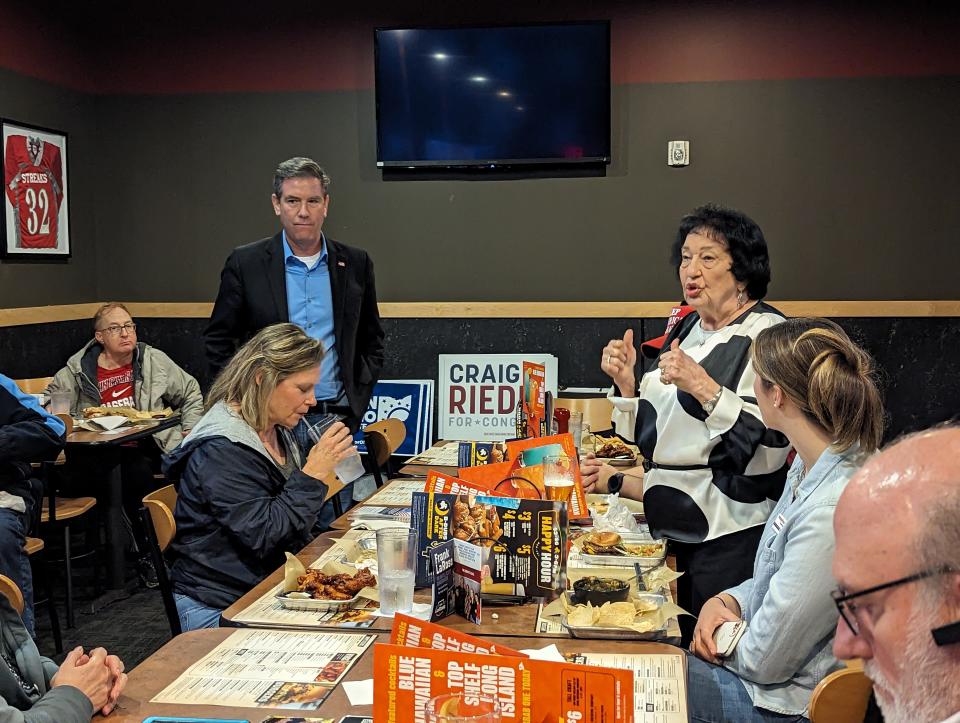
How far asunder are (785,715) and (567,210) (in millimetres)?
4910

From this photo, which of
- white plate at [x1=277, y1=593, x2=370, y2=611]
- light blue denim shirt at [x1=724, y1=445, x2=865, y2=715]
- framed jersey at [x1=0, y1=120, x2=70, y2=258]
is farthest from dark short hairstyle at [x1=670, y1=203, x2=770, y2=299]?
framed jersey at [x1=0, y1=120, x2=70, y2=258]

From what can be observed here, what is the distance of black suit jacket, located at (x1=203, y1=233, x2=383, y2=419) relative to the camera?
14.6 feet

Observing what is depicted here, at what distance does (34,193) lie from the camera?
630cm

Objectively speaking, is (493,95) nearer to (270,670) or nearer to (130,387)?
(130,387)

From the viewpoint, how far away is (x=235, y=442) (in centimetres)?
277

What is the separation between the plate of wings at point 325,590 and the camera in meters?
2.20

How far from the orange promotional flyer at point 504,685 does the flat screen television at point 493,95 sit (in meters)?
5.42

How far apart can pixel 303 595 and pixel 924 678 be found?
60.1 inches

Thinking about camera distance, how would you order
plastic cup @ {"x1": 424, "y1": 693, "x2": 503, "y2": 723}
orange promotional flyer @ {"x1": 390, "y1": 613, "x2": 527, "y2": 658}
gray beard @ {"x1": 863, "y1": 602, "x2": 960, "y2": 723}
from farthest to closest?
orange promotional flyer @ {"x1": 390, "y1": 613, "x2": 527, "y2": 658} → plastic cup @ {"x1": 424, "y1": 693, "x2": 503, "y2": 723} → gray beard @ {"x1": 863, "y1": 602, "x2": 960, "y2": 723}

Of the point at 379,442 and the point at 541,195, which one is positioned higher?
the point at 541,195

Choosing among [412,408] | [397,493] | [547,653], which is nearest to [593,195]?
[412,408]

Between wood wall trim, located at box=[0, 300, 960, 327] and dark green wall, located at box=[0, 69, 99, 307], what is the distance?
0.11m

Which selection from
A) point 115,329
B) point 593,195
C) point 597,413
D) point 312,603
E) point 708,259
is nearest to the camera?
point 312,603

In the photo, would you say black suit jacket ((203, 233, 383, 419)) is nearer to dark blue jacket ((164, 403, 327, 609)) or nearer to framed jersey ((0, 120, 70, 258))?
dark blue jacket ((164, 403, 327, 609))
